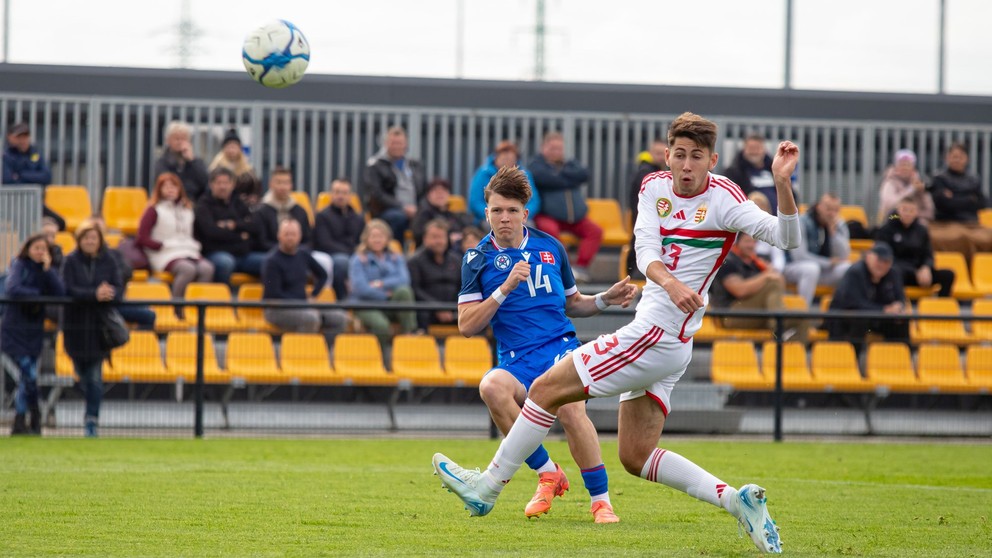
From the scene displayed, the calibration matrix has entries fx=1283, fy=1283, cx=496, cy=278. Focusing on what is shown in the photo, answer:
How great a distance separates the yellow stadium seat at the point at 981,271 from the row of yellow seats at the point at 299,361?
773 cm

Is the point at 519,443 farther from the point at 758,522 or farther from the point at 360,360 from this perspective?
the point at 360,360

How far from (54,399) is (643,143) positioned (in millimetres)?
9996

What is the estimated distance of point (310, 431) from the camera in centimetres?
1255

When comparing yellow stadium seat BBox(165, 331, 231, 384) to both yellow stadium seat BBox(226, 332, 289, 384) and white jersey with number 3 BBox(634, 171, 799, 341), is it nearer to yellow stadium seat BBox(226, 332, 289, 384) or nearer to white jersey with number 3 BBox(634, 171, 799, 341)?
yellow stadium seat BBox(226, 332, 289, 384)

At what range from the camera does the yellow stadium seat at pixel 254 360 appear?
12422mm

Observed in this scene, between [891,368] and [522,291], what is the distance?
7.42 m

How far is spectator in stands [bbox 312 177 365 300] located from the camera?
1520 cm

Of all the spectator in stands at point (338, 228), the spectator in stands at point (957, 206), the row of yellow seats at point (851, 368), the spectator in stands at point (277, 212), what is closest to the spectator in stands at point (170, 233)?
the spectator in stands at point (277, 212)

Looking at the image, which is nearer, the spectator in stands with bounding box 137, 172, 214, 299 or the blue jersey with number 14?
the blue jersey with number 14

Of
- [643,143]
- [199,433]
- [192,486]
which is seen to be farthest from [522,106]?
[192,486]

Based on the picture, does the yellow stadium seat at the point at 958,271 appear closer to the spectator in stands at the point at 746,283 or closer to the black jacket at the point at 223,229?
the spectator in stands at the point at 746,283

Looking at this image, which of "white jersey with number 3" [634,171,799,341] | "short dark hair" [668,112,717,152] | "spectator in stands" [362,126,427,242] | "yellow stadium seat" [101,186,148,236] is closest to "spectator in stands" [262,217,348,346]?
"spectator in stands" [362,126,427,242]

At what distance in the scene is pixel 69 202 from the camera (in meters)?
16.3

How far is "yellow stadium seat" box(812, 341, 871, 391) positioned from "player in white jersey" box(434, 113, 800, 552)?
746cm
